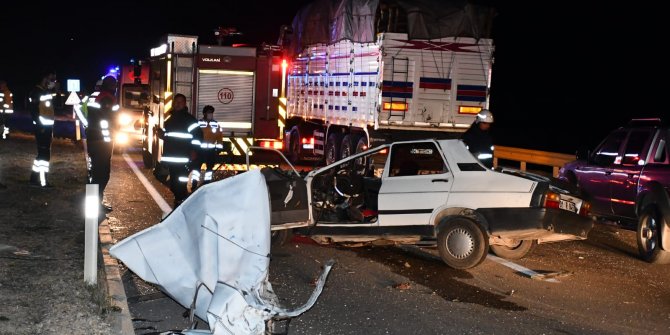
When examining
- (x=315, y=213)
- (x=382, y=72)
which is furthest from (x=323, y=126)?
(x=315, y=213)

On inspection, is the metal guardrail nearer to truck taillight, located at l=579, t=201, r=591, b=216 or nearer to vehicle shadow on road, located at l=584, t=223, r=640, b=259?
vehicle shadow on road, located at l=584, t=223, r=640, b=259

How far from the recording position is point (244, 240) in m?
5.82

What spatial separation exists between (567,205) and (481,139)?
2.17 metres

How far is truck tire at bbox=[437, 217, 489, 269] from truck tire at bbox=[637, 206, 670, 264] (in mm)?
2285

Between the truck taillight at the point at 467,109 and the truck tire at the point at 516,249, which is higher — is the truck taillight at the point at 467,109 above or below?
above

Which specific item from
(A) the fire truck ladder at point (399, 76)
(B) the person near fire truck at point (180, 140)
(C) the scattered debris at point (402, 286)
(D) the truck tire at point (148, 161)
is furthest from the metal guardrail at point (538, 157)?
(C) the scattered debris at point (402, 286)

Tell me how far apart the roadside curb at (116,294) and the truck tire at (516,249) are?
14.3 feet

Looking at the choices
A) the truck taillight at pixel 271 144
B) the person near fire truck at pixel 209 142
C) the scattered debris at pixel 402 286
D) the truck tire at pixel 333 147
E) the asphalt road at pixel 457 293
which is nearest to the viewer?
the asphalt road at pixel 457 293

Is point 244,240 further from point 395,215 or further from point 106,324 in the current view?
point 395,215

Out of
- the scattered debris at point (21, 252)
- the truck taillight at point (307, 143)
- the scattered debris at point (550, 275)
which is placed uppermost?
the truck taillight at point (307, 143)

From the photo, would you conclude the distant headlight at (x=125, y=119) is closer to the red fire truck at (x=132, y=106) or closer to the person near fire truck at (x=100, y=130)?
the red fire truck at (x=132, y=106)

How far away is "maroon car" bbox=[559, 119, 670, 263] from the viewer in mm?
10070

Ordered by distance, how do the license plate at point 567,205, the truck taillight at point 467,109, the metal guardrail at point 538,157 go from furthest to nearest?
the truck taillight at point 467,109
the metal guardrail at point 538,157
the license plate at point 567,205

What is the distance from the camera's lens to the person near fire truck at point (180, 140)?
11.6 m
